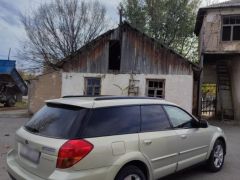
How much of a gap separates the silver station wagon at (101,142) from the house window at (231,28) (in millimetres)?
14455

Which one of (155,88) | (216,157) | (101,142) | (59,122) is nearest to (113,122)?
(101,142)

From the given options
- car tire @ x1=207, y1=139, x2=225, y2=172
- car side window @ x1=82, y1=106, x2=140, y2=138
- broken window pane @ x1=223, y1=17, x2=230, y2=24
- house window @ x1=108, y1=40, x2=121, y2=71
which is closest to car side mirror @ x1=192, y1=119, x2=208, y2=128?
car tire @ x1=207, y1=139, x2=225, y2=172

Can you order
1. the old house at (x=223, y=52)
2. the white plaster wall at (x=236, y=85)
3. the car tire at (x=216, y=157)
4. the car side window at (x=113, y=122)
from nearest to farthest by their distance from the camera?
1. the car side window at (x=113, y=122)
2. the car tire at (x=216, y=157)
3. the old house at (x=223, y=52)
4. the white plaster wall at (x=236, y=85)

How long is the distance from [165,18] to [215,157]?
84.3 feet

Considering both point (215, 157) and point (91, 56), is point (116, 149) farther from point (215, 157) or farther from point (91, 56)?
point (91, 56)

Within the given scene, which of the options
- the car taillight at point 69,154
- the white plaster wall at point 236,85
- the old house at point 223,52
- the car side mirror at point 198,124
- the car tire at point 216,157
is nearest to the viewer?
the car taillight at point 69,154

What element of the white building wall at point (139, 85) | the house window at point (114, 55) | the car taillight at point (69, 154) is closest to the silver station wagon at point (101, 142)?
the car taillight at point (69, 154)

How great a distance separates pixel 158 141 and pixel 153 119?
40 cm

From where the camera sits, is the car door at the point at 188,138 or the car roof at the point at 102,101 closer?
the car roof at the point at 102,101

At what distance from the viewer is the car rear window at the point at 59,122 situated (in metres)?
4.27

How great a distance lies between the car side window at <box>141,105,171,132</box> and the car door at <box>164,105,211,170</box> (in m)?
0.17

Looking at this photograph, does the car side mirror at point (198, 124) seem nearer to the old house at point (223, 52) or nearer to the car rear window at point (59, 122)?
the car rear window at point (59, 122)

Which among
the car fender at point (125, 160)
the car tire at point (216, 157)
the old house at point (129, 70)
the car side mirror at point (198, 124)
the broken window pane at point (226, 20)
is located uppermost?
the broken window pane at point (226, 20)

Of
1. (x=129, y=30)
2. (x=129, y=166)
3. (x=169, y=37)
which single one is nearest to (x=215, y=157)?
(x=129, y=166)
